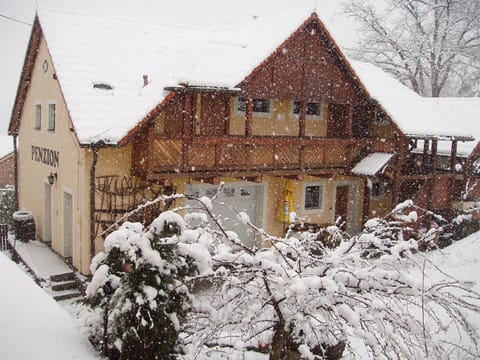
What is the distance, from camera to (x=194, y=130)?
13.0 metres

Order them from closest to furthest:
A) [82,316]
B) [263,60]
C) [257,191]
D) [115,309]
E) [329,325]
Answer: [329,325] → [115,309] → [82,316] → [263,60] → [257,191]

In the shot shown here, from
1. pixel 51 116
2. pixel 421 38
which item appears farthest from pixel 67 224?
pixel 421 38

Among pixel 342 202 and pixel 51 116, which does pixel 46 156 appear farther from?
pixel 342 202

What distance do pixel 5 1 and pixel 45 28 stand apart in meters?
8.70

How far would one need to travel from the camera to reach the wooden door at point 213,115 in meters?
13.4

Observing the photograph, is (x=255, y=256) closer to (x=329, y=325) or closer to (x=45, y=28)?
(x=329, y=325)

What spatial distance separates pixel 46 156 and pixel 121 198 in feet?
14.4

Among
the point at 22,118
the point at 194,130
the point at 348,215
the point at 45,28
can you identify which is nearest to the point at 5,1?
the point at 22,118

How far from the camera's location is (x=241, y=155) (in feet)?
42.9

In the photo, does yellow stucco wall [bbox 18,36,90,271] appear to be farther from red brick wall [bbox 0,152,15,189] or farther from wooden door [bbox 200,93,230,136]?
red brick wall [bbox 0,152,15,189]

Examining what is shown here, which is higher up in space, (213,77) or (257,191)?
(213,77)

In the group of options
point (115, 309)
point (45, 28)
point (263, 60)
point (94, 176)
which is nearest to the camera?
point (115, 309)

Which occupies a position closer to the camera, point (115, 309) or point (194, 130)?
point (115, 309)

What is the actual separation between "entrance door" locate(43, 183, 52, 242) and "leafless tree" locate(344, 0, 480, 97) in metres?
21.0
